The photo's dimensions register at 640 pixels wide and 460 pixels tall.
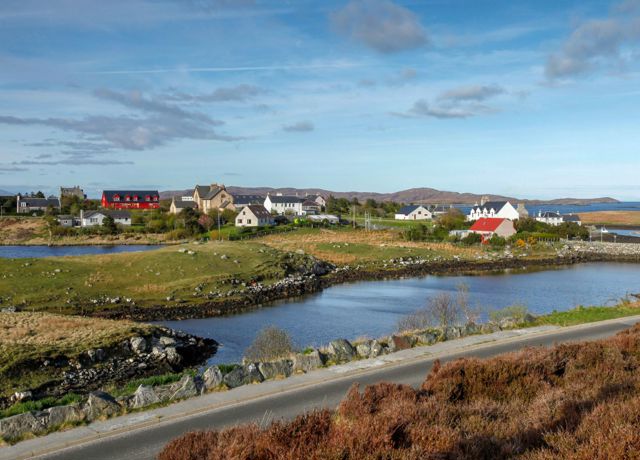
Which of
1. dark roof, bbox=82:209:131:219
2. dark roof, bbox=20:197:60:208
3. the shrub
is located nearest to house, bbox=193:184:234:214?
dark roof, bbox=82:209:131:219

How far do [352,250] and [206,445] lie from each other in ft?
244

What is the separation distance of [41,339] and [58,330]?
2.08m

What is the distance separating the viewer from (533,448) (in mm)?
7129

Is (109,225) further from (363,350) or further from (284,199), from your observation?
(363,350)

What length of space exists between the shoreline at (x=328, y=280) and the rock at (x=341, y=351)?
25.9 m

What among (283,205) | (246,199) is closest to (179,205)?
(246,199)

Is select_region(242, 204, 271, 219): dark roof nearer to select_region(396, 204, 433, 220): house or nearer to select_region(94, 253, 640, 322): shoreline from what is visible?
select_region(396, 204, 433, 220): house

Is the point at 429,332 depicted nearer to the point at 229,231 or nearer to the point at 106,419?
the point at 106,419

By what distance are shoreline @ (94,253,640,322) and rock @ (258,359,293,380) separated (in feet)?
88.8

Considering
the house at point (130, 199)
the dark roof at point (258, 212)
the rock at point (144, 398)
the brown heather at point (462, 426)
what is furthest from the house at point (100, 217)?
the brown heather at point (462, 426)

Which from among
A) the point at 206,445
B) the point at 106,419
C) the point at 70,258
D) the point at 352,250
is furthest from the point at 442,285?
the point at 206,445

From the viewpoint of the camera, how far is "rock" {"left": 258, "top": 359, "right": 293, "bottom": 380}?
16016 millimetres

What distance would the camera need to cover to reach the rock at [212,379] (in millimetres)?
14831

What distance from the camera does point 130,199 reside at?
16212cm
